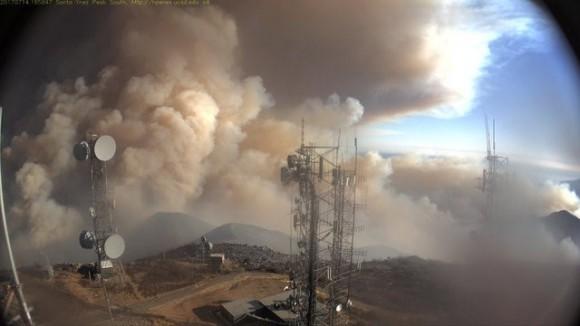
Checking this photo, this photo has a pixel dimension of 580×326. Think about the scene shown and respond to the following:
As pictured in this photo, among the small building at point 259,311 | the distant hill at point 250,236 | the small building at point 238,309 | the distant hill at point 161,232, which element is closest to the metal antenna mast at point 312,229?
the small building at point 259,311

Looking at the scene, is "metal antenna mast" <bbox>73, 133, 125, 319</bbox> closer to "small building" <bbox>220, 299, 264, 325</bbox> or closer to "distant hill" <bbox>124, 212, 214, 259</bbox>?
"distant hill" <bbox>124, 212, 214, 259</bbox>

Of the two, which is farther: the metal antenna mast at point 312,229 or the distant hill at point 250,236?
the distant hill at point 250,236

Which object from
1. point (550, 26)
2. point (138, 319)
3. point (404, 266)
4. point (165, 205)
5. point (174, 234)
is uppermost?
point (550, 26)

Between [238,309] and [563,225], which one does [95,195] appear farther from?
[563,225]

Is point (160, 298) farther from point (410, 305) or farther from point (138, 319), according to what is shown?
point (410, 305)

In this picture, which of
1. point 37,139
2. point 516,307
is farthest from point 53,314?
point 516,307

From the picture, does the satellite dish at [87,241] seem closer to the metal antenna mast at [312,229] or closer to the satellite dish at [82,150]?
the satellite dish at [82,150]
